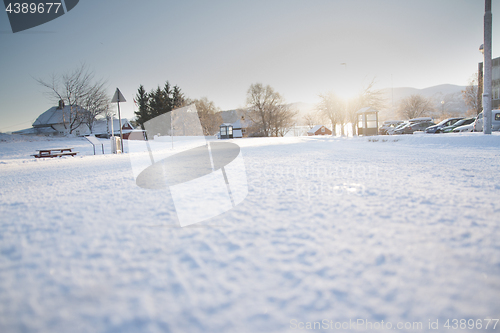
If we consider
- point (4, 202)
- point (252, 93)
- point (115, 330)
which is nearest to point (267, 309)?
point (115, 330)

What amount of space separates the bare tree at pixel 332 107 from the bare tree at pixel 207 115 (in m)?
30.1

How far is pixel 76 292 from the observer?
5.50 feet

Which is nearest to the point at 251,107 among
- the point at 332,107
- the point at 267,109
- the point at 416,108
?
the point at 267,109

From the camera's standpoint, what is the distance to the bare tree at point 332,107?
36250 mm

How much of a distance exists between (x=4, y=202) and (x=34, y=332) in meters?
3.83

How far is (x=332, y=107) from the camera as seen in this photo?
122 ft

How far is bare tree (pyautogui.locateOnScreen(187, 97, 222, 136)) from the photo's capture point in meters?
58.4

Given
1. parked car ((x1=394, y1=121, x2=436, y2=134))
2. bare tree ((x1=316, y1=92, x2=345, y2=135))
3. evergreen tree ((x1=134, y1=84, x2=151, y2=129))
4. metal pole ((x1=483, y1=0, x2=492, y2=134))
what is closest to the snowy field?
metal pole ((x1=483, y1=0, x2=492, y2=134))

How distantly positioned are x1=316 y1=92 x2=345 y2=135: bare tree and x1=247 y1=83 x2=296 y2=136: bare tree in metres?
18.8

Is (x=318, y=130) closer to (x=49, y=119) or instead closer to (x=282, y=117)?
(x=282, y=117)

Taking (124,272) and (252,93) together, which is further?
(252,93)

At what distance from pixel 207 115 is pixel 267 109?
15002 millimetres

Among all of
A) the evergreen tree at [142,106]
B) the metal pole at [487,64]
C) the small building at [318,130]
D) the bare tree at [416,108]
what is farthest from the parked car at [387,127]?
the evergreen tree at [142,106]

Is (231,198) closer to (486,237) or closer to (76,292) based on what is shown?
(76,292)
